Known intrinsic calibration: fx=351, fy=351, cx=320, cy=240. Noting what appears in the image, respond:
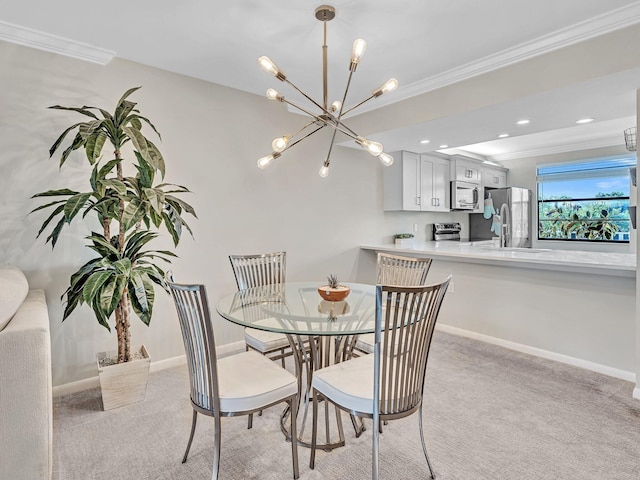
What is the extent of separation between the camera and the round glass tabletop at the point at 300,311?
168 cm

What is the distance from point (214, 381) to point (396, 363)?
813 mm

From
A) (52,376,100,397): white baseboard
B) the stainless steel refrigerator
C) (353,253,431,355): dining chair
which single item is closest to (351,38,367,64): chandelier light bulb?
(353,253,431,355): dining chair

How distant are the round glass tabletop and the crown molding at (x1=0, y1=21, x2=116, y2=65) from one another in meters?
2.10

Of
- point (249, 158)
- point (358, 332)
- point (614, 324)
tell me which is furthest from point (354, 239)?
point (358, 332)

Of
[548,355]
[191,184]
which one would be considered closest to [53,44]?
[191,184]

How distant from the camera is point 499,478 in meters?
1.72

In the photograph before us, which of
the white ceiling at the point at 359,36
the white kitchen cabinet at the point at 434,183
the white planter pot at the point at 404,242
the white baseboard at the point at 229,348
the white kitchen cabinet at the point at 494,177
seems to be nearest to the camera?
the white ceiling at the point at 359,36

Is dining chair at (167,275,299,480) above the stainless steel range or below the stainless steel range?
below

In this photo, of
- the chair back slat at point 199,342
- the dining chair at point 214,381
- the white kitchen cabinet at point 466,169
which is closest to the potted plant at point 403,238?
the white kitchen cabinet at point 466,169

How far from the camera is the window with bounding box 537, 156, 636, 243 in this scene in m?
5.37

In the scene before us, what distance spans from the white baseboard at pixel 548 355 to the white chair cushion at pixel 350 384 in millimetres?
2182

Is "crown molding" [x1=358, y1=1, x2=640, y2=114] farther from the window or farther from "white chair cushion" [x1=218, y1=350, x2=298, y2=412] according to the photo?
the window

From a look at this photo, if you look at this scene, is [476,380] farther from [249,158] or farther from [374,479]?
[249,158]

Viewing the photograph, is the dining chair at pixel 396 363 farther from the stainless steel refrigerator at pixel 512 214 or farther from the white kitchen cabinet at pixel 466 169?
the white kitchen cabinet at pixel 466 169
